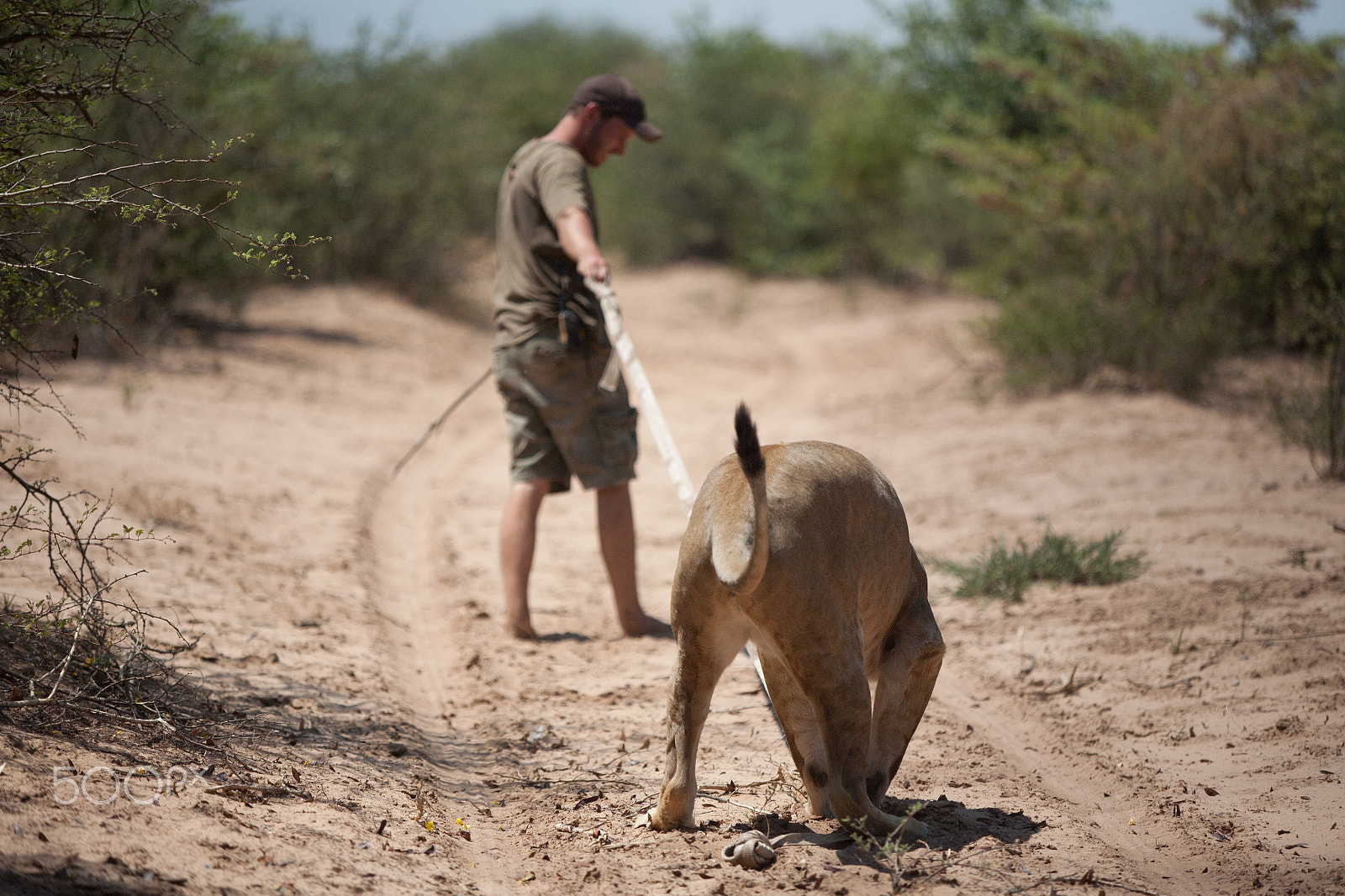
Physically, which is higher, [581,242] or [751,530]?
[581,242]

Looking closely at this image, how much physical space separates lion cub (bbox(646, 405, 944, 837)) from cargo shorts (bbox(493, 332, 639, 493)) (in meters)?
2.02

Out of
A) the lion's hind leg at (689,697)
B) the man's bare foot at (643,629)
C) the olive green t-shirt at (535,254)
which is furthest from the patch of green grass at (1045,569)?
the lion's hind leg at (689,697)

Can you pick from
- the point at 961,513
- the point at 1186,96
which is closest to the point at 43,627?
the point at 961,513

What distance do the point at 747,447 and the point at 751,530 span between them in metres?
0.20

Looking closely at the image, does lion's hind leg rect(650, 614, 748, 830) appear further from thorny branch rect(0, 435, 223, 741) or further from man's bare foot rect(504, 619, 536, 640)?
man's bare foot rect(504, 619, 536, 640)

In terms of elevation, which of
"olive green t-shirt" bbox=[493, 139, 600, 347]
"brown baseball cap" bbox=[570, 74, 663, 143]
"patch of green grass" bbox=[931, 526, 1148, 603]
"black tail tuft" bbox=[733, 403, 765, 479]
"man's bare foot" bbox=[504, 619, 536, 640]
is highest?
"brown baseball cap" bbox=[570, 74, 663, 143]

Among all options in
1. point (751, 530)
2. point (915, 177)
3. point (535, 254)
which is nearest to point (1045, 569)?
point (535, 254)

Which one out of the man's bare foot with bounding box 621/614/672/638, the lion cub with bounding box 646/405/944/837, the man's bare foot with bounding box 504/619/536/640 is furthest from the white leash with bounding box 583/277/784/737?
the man's bare foot with bounding box 504/619/536/640

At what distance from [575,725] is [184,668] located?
1438 millimetres

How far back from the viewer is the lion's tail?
8.21 ft

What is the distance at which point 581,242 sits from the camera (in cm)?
453

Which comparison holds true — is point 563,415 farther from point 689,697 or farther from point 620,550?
point 689,697

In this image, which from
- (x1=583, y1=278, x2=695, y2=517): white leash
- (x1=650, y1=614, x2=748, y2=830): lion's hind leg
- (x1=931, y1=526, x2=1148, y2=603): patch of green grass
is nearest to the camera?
(x1=650, y1=614, x2=748, y2=830): lion's hind leg

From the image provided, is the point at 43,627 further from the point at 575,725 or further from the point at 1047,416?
the point at 1047,416
